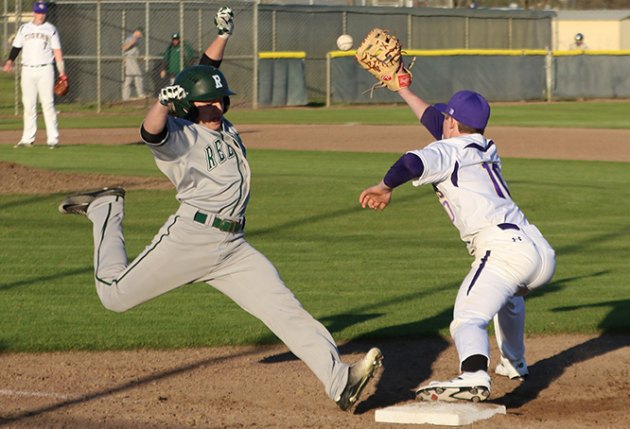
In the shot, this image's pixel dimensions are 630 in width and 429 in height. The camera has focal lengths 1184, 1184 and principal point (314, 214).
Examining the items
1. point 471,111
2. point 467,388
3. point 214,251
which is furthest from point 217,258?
point 471,111

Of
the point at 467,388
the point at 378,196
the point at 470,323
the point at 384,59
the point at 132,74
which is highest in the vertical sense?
the point at 384,59

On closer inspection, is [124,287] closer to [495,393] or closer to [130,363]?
[130,363]

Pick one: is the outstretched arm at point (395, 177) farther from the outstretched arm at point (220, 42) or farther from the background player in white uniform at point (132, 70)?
the background player in white uniform at point (132, 70)

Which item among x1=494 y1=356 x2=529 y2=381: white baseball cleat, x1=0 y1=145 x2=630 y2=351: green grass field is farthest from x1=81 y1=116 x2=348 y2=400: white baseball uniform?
x1=0 y1=145 x2=630 y2=351: green grass field

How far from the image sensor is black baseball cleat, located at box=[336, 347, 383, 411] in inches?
229

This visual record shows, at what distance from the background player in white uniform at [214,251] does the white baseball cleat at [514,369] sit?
1.25 m

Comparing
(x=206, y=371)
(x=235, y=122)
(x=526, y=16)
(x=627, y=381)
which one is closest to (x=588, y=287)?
(x=627, y=381)

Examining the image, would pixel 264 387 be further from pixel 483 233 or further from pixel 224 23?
pixel 224 23

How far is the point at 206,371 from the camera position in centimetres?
699

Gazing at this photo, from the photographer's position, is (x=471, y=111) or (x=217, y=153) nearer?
(x=217, y=153)

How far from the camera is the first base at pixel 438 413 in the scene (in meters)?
5.84

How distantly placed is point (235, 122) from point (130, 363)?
70.3 ft

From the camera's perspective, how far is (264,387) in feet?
21.7

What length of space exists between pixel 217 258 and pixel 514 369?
1.92 meters
